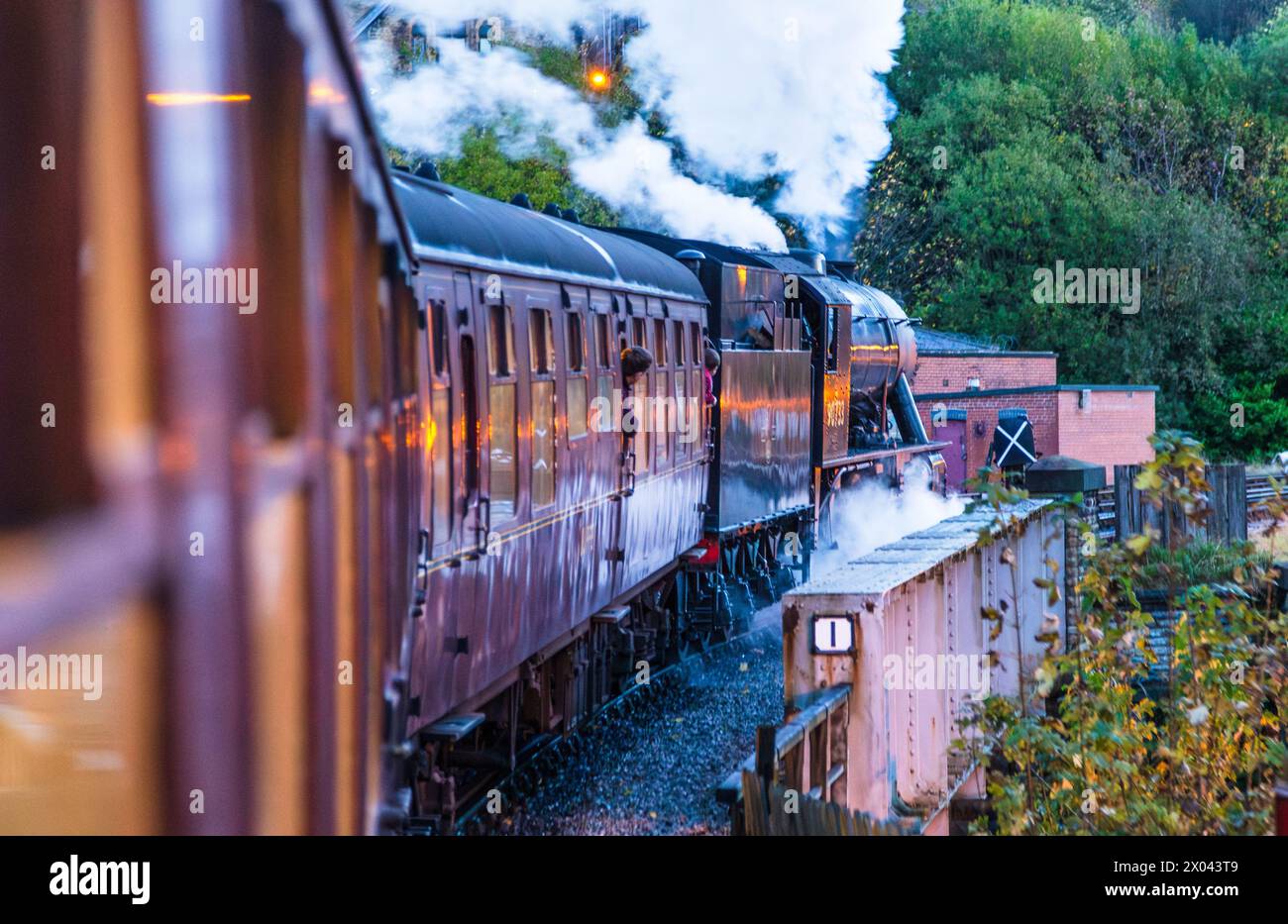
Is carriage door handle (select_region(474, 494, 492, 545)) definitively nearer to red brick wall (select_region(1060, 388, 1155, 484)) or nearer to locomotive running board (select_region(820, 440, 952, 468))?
locomotive running board (select_region(820, 440, 952, 468))

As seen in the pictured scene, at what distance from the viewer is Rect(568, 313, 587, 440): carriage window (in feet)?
24.6

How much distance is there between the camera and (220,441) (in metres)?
1.74

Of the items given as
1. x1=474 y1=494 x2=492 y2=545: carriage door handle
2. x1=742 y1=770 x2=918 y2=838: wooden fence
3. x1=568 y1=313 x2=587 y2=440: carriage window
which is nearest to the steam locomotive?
x1=742 y1=770 x2=918 y2=838: wooden fence

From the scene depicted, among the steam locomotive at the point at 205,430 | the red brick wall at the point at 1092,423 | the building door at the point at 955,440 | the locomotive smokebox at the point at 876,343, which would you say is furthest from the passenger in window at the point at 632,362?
the building door at the point at 955,440

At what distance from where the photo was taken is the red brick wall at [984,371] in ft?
85.7

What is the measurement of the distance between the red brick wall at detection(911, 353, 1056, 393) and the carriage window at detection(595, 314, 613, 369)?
59.5ft

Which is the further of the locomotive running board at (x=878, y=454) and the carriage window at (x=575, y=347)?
the locomotive running board at (x=878, y=454)

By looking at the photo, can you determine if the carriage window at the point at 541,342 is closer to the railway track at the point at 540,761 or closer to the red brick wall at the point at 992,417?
the railway track at the point at 540,761

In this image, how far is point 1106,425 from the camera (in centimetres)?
2433

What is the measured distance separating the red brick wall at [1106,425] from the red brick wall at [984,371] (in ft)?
5.82

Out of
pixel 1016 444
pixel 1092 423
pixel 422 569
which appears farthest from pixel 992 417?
pixel 422 569

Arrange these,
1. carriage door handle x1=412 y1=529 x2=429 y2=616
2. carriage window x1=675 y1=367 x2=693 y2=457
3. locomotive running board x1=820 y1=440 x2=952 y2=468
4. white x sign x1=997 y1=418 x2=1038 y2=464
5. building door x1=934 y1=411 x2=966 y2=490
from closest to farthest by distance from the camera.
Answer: carriage door handle x1=412 y1=529 x2=429 y2=616 → carriage window x1=675 y1=367 x2=693 y2=457 → locomotive running board x1=820 y1=440 x2=952 y2=468 → white x sign x1=997 y1=418 x2=1038 y2=464 → building door x1=934 y1=411 x2=966 y2=490

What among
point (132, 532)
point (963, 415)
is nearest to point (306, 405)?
point (132, 532)
